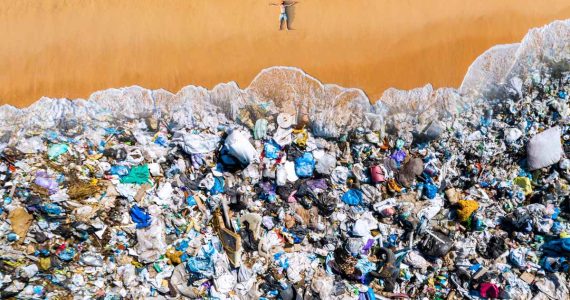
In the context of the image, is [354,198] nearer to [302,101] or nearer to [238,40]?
[302,101]

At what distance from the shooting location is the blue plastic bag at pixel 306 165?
4.61 meters

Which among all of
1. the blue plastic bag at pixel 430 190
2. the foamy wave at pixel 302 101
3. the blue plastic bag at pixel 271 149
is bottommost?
the blue plastic bag at pixel 430 190

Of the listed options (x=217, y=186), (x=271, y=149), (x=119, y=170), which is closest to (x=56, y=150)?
(x=119, y=170)

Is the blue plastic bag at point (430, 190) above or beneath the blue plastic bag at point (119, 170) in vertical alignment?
beneath

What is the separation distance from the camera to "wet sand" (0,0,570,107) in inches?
185

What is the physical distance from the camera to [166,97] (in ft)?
15.3

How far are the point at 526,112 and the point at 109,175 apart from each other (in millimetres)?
4190

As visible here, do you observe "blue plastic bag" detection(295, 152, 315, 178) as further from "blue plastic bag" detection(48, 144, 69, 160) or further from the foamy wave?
"blue plastic bag" detection(48, 144, 69, 160)

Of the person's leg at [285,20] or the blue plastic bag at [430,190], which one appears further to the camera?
the person's leg at [285,20]

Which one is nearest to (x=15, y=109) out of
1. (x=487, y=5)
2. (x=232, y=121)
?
(x=232, y=121)

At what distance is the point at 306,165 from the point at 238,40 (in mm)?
1455

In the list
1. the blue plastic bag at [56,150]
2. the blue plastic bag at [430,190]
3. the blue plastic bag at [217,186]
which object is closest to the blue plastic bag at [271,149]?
the blue plastic bag at [217,186]

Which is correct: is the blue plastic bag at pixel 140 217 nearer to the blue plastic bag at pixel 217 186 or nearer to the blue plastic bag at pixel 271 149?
the blue plastic bag at pixel 217 186

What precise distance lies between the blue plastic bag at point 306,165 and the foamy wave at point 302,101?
0.27 m
